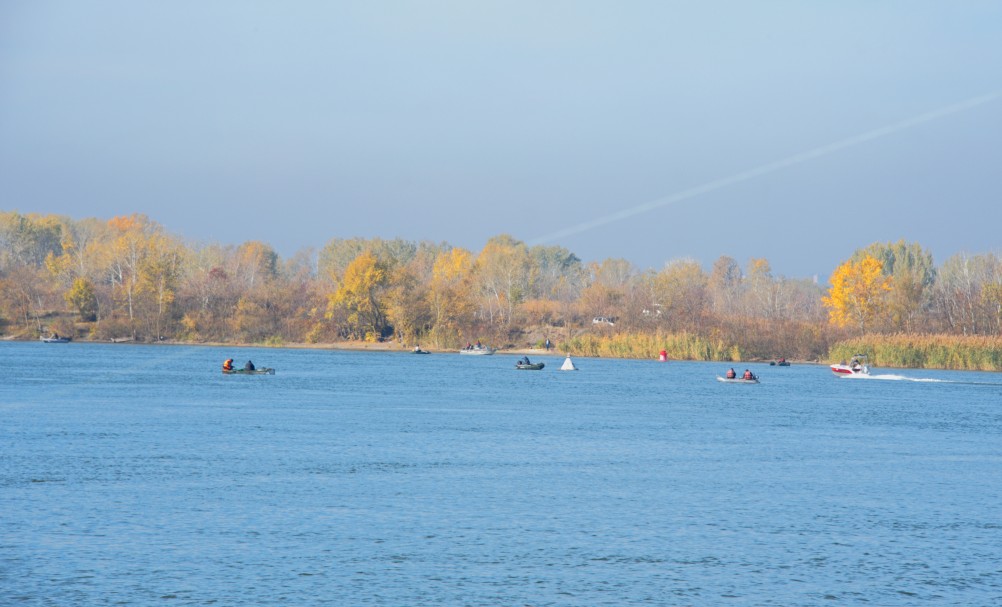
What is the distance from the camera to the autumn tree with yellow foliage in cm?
12912

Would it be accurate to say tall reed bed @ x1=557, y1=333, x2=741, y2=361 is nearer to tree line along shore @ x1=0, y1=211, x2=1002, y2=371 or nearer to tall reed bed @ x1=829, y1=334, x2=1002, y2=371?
tree line along shore @ x1=0, y1=211, x2=1002, y2=371

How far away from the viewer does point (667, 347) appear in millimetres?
110625

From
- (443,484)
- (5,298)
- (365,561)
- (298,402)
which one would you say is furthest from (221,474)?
(5,298)

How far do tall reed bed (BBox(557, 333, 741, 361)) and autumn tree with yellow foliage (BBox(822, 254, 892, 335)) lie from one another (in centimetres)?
2535

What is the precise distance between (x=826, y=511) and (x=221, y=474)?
17.5m

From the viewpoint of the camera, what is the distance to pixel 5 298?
140 metres

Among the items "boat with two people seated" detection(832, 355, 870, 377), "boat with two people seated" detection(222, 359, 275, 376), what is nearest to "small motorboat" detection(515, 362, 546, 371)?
"boat with two people seated" detection(222, 359, 275, 376)

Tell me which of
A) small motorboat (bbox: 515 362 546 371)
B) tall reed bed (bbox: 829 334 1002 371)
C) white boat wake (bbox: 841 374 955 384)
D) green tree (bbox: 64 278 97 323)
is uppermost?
green tree (bbox: 64 278 97 323)

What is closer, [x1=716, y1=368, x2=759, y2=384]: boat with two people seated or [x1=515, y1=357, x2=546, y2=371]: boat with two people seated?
[x1=716, y1=368, x2=759, y2=384]: boat with two people seated

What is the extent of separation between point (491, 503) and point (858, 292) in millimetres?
109892

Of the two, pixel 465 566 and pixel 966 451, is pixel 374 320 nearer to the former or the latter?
pixel 966 451

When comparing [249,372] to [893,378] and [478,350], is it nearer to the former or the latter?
[478,350]

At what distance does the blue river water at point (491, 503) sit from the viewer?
69.7ft

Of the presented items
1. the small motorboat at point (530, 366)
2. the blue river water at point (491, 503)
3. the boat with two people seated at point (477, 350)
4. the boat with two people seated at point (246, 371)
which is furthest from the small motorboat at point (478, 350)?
the blue river water at point (491, 503)
